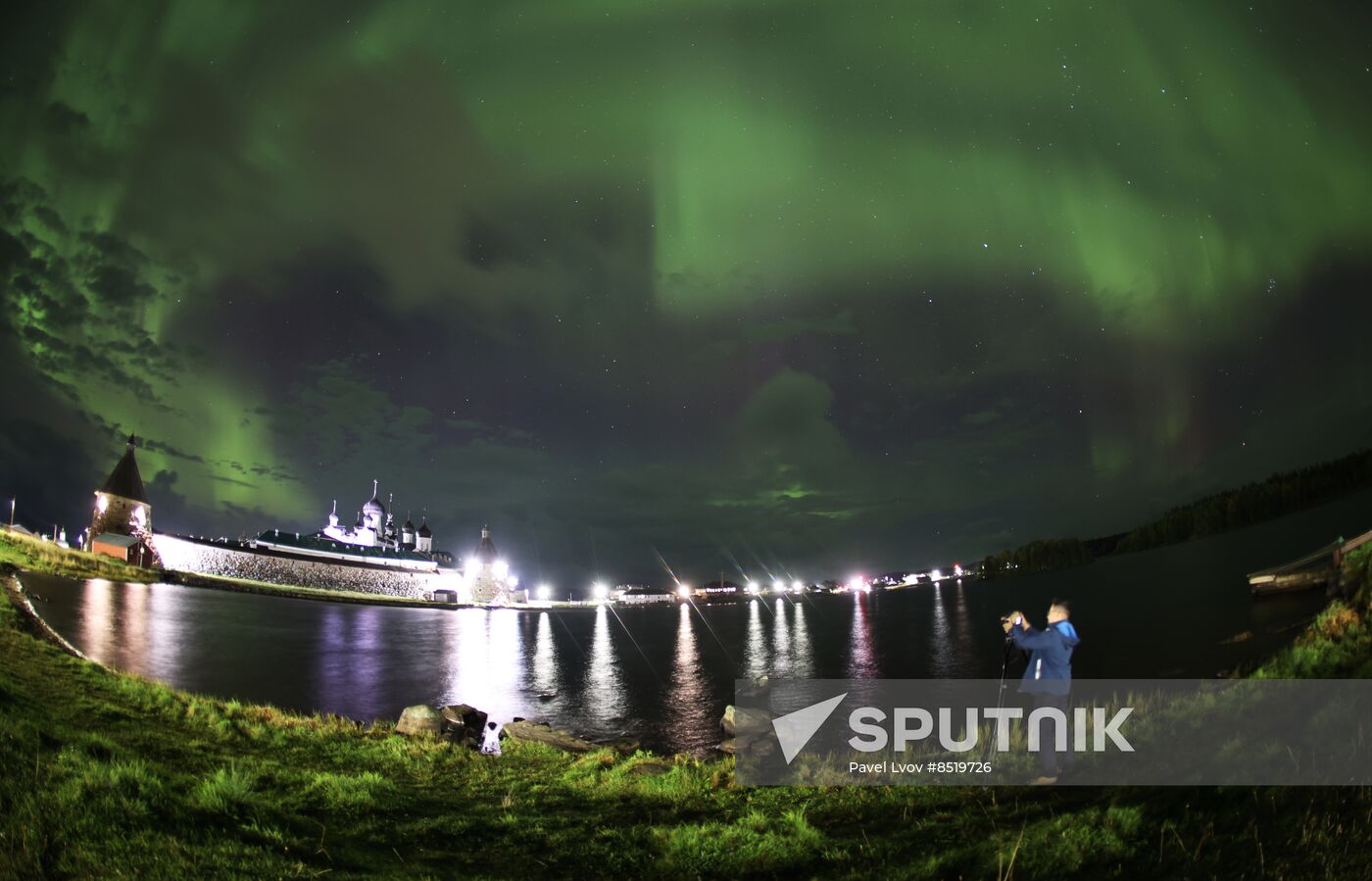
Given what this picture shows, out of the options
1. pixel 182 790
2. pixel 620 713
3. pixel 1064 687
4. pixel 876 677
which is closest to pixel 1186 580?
pixel 876 677

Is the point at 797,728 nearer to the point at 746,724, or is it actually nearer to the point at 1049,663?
the point at 746,724

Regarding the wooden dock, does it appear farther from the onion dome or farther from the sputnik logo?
the onion dome

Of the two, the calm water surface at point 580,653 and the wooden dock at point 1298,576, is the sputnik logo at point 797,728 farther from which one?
the wooden dock at point 1298,576

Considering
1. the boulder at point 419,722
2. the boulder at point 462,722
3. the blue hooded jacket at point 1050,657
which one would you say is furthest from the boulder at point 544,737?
the blue hooded jacket at point 1050,657

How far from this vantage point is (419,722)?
25.1 meters

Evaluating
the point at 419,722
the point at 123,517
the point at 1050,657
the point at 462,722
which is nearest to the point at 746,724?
the point at 462,722

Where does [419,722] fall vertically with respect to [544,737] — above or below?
above

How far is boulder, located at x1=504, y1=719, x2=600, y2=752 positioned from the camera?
2672 centimetres

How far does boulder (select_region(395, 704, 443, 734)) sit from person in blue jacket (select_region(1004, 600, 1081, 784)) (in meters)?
21.6

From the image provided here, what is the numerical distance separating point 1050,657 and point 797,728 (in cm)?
1680

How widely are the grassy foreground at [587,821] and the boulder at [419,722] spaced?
823cm

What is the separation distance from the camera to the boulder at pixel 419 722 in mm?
24719

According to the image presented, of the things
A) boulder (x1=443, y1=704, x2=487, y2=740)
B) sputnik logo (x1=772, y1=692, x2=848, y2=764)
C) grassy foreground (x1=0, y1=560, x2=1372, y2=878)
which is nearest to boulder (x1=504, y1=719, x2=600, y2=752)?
boulder (x1=443, y1=704, x2=487, y2=740)

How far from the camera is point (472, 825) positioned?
11.3 metres
